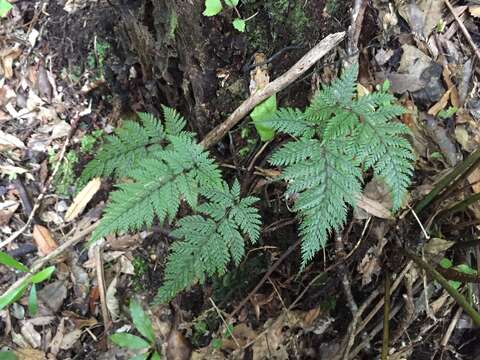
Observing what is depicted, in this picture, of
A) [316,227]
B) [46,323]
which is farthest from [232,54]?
[46,323]

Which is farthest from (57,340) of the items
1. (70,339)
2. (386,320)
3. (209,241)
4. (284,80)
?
(284,80)

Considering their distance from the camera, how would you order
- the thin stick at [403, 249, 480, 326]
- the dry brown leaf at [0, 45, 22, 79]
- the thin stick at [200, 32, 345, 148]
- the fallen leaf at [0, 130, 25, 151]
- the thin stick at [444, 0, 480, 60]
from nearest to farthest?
1. the thin stick at [403, 249, 480, 326]
2. the thin stick at [200, 32, 345, 148]
3. the thin stick at [444, 0, 480, 60]
4. the fallen leaf at [0, 130, 25, 151]
5. the dry brown leaf at [0, 45, 22, 79]

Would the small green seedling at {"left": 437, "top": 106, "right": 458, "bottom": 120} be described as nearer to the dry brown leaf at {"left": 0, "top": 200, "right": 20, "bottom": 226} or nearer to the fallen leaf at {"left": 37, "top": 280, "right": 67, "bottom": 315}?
the fallen leaf at {"left": 37, "top": 280, "right": 67, "bottom": 315}

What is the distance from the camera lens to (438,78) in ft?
7.57

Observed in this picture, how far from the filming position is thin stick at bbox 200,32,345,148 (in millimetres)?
1921

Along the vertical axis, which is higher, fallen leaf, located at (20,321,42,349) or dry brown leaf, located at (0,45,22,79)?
dry brown leaf, located at (0,45,22,79)

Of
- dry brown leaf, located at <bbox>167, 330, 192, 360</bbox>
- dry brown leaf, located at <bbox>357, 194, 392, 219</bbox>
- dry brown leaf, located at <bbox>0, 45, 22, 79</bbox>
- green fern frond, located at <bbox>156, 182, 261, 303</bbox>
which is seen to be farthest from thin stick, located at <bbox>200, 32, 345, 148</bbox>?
dry brown leaf, located at <bbox>0, 45, 22, 79</bbox>

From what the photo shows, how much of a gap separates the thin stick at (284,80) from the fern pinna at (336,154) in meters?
0.19

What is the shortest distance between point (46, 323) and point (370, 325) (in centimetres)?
190

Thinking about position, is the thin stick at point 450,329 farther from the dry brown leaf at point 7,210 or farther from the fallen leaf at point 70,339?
the dry brown leaf at point 7,210

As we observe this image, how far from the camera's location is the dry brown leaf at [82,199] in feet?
9.53

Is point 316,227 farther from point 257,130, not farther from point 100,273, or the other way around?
point 100,273

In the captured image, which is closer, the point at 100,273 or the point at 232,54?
the point at 232,54

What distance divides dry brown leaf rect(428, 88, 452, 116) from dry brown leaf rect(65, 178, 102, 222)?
2.04 metres
